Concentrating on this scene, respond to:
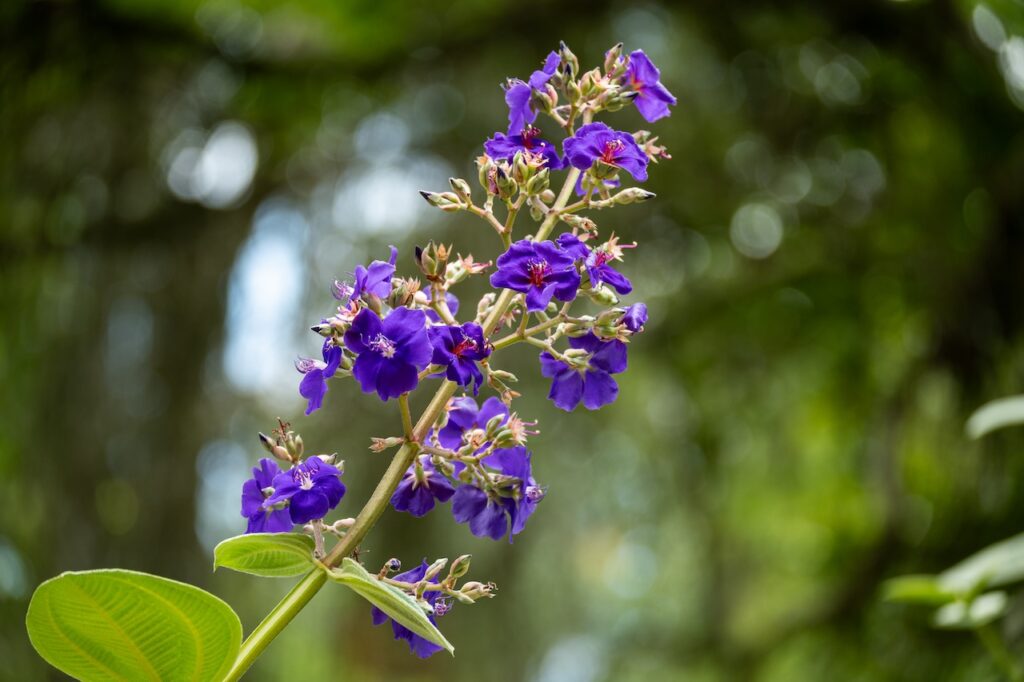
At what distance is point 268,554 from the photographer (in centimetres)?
87

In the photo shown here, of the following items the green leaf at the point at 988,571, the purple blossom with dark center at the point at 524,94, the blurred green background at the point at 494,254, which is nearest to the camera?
the purple blossom with dark center at the point at 524,94

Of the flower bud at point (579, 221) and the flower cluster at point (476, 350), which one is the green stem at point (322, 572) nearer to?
the flower cluster at point (476, 350)

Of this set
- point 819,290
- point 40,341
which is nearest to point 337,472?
point 40,341

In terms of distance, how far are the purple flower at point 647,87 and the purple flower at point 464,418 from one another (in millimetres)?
374

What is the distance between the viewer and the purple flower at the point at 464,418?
99 cm

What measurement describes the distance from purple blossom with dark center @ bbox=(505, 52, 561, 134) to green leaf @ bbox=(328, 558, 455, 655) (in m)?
0.48

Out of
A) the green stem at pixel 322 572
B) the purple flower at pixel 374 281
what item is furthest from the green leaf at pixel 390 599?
the purple flower at pixel 374 281

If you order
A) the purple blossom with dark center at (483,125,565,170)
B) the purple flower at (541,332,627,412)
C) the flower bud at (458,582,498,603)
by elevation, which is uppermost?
the purple blossom with dark center at (483,125,565,170)

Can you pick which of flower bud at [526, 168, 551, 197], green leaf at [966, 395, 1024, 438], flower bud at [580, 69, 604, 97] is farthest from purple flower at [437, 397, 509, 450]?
green leaf at [966, 395, 1024, 438]

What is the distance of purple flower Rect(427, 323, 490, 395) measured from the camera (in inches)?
33.2

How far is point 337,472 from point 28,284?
101 inches

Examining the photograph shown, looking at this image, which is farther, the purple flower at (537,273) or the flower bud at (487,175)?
the flower bud at (487,175)

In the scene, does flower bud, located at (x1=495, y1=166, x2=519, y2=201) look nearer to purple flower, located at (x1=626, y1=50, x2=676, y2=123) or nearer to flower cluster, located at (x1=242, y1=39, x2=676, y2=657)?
flower cluster, located at (x1=242, y1=39, x2=676, y2=657)

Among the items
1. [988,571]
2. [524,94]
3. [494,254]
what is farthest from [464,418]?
[494,254]
